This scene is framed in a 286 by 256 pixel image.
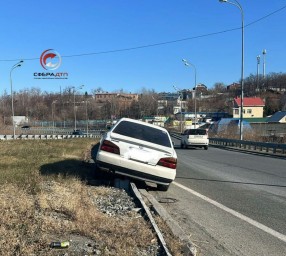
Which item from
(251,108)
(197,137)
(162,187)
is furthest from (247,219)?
(251,108)

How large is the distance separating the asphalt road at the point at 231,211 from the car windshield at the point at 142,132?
1.30m

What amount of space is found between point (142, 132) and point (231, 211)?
11.0ft

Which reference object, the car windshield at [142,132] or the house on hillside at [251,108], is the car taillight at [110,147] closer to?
the car windshield at [142,132]

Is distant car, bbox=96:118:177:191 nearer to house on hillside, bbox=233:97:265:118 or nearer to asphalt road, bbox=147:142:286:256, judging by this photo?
asphalt road, bbox=147:142:286:256

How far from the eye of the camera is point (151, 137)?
10141 mm

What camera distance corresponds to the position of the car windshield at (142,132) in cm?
1003

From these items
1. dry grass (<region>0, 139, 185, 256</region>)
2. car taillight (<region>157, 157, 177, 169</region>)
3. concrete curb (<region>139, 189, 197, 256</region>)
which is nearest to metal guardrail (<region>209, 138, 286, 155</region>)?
car taillight (<region>157, 157, 177, 169</region>)

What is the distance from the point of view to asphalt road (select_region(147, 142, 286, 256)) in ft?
18.3

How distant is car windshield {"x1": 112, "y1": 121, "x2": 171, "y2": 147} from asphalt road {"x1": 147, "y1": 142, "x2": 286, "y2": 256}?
130 cm

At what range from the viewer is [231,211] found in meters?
7.79

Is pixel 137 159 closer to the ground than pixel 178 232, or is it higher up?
higher up

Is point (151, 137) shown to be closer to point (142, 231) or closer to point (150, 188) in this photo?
point (150, 188)

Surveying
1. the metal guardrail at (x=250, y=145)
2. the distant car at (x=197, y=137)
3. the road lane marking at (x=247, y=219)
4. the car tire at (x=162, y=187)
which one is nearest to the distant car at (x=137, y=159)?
the car tire at (x=162, y=187)

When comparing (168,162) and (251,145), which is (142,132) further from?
(251,145)
